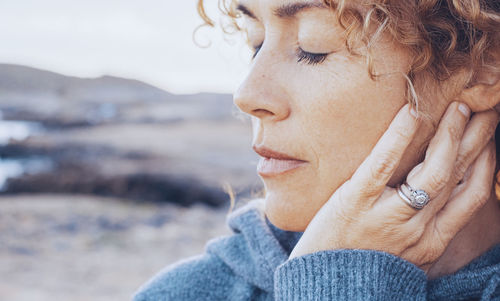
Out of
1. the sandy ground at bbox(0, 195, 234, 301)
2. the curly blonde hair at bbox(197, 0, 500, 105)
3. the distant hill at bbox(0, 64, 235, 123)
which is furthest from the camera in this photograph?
the distant hill at bbox(0, 64, 235, 123)

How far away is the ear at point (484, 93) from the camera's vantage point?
1.60m

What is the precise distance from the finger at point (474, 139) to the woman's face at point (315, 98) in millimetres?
127

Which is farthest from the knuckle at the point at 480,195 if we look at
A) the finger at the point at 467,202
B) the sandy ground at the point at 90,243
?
the sandy ground at the point at 90,243

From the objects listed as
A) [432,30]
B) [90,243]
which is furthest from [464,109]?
[90,243]

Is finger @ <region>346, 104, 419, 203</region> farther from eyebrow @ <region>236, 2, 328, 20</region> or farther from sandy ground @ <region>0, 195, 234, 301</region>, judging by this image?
sandy ground @ <region>0, 195, 234, 301</region>

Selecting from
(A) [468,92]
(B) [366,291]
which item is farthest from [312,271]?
(A) [468,92]

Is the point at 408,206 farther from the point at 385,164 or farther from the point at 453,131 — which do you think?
the point at 453,131

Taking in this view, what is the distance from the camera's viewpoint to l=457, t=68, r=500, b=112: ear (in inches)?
63.1

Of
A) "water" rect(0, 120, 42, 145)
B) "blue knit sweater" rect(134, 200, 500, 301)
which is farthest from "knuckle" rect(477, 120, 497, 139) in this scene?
"water" rect(0, 120, 42, 145)

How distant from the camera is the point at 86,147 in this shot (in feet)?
54.7

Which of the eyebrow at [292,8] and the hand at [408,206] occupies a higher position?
the eyebrow at [292,8]

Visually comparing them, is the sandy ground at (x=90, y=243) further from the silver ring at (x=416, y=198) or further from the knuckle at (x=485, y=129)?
the knuckle at (x=485, y=129)

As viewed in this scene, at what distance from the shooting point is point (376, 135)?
1617 millimetres

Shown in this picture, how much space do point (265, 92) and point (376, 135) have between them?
39cm
